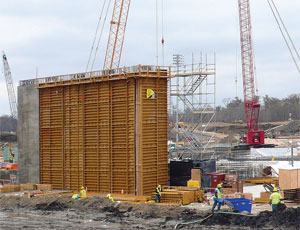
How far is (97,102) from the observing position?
37.5m

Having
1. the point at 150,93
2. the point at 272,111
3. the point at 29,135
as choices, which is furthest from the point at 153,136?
the point at 272,111

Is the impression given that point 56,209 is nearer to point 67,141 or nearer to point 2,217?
point 2,217

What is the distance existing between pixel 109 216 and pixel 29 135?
1419 cm

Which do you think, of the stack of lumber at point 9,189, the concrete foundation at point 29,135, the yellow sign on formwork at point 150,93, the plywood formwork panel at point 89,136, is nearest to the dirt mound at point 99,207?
the stack of lumber at point 9,189

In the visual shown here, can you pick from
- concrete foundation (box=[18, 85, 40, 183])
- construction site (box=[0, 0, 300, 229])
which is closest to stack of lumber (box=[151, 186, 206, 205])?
construction site (box=[0, 0, 300, 229])

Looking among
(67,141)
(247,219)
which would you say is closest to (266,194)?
(247,219)

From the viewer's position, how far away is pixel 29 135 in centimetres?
4241

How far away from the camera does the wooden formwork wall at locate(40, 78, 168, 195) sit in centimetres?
3500

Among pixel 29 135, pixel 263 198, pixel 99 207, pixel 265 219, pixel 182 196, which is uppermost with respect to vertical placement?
pixel 29 135

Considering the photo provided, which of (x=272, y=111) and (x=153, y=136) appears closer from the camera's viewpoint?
(x=153, y=136)

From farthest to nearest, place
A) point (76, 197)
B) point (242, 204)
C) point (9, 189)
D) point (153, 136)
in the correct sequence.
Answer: point (9, 189)
point (153, 136)
point (76, 197)
point (242, 204)

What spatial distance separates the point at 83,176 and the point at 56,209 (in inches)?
175

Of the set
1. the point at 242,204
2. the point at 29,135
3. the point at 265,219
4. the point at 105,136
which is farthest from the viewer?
the point at 29,135

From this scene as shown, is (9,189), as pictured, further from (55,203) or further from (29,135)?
(55,203)
